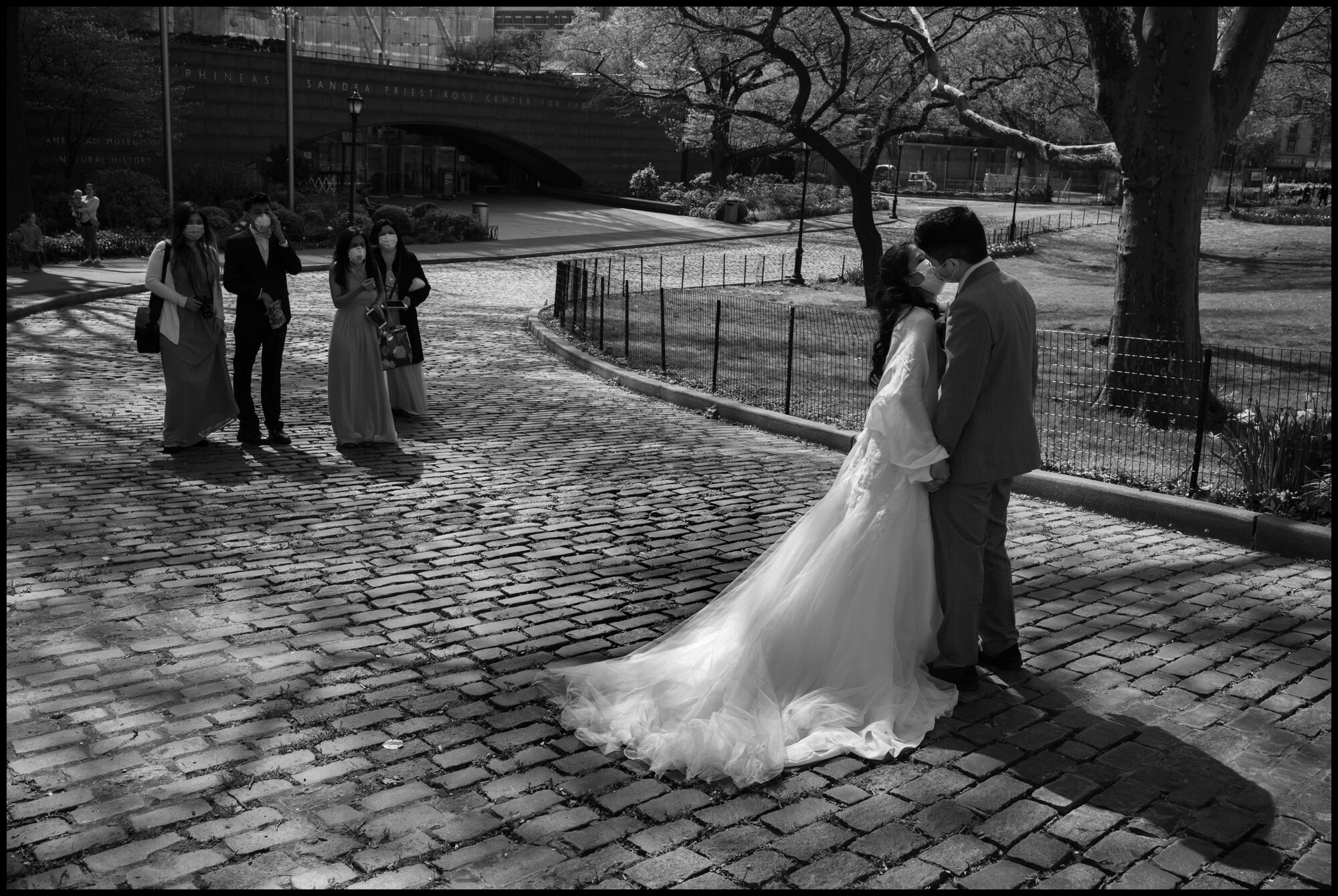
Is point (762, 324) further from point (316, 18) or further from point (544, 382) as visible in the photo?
point (316, 18)

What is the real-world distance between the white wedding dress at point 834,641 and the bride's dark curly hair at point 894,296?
0.06 metres

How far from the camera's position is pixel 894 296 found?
5273mm

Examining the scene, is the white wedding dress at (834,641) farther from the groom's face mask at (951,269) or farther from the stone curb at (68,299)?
the stone curb at (68,299)

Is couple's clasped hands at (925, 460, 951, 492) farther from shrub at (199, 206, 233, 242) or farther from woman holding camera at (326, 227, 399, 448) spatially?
shrub at (199, 206, 233, 242)

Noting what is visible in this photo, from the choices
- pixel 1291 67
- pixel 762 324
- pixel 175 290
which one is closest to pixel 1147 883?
pixel 175 290

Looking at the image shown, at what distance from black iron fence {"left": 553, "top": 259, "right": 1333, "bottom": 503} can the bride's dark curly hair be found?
1.74 metres

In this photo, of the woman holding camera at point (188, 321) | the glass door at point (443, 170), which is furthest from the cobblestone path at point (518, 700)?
the glass door at point (443, 170)

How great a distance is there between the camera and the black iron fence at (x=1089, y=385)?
28.8ft

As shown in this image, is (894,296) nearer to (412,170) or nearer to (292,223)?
(292,223)

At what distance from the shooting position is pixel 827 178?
248 ft

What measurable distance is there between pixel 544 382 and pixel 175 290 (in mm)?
5631

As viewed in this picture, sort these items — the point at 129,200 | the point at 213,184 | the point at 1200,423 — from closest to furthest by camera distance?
the point at 1200,423
the point at 129,200
the point at 213,184

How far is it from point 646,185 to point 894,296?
54.6m

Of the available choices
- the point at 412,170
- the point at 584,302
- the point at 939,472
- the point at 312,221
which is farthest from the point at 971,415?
the point at 412,170
